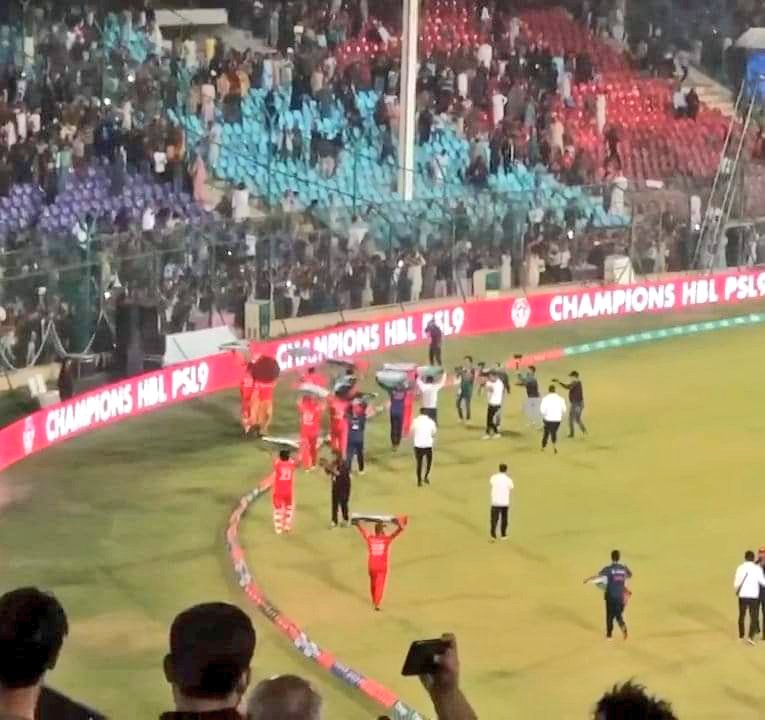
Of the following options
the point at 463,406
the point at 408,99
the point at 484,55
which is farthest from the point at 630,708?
the point at 484,55

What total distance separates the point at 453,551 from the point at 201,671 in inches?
649

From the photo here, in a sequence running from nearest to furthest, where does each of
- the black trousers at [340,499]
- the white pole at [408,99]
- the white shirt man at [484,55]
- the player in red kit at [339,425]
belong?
the black trousers at [340,499], the player in red kit at [339,425], the white pole at [408,99], the white shirt man at [484,55]

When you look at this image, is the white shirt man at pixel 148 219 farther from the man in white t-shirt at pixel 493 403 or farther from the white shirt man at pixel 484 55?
the white shirt man at pixel 484 55

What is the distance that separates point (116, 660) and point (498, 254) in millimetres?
20557

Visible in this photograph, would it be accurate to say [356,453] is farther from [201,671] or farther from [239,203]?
[201,671]

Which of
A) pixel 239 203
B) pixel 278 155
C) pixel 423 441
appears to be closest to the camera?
pixel 423 441

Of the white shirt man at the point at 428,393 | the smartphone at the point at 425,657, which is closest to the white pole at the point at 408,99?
the white shirt man at the point at 428,393

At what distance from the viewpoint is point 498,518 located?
2230 centimetres

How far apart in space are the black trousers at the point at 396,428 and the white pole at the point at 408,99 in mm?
11200

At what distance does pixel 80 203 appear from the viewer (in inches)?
1244

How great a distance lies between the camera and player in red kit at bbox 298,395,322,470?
79.7 ft

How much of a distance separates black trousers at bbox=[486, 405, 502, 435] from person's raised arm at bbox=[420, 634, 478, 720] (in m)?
21.3

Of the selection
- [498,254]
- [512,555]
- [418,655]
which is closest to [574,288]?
[498,254]

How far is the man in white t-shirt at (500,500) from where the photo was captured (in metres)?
21.2
